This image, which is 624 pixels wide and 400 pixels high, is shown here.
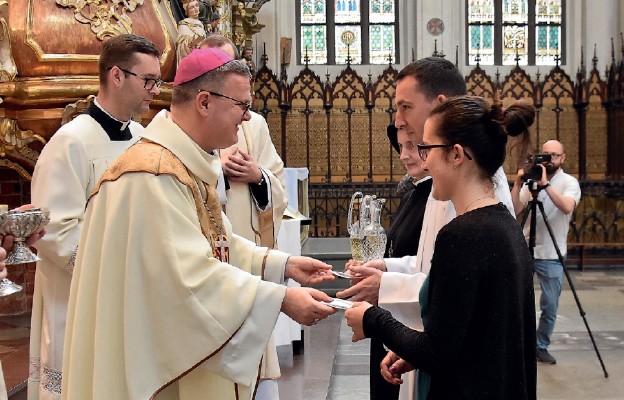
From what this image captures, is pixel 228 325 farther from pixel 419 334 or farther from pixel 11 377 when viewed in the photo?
pixel 11 377

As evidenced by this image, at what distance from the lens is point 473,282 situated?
199 cm

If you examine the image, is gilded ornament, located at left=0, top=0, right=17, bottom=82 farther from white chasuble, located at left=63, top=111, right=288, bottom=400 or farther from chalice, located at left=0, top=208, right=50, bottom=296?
white chasuble, located at left=63, top=111, right=288, bottom=400

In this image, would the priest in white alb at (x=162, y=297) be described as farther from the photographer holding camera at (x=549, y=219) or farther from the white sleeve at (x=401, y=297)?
the photographer holding camera at (x=549, y=219)

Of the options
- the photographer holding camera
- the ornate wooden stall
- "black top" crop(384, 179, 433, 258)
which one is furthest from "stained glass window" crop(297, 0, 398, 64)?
"black top" crop(384, 179, 433, 258)

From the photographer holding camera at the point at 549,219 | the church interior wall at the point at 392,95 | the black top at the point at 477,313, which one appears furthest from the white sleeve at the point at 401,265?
the church interior wall at the point at 392,95

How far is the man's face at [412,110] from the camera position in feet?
8.95

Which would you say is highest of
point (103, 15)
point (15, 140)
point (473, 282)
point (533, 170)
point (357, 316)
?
point (103, 15)

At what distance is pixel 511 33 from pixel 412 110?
13890 millimetres

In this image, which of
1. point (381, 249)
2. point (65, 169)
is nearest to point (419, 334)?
point (381, 249)

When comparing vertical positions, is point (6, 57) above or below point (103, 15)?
below

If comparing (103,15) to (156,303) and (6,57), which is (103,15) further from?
(156,303)

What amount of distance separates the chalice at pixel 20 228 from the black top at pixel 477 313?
132cm

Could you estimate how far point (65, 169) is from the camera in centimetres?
326

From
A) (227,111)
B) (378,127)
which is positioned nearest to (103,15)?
(227,111)
